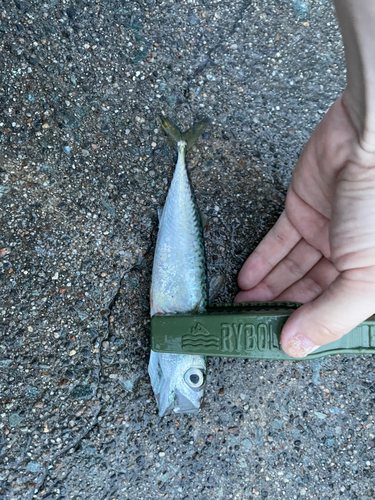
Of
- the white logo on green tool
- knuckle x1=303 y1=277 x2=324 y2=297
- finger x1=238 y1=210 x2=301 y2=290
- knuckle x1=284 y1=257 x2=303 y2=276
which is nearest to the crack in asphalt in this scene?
the white logo on green tool

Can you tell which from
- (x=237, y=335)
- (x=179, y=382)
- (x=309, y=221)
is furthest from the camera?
(x=309, y=221)

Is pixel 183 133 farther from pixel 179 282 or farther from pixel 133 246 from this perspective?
pixel 179 282

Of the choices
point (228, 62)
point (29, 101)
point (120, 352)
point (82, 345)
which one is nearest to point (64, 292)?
point (82, 345)

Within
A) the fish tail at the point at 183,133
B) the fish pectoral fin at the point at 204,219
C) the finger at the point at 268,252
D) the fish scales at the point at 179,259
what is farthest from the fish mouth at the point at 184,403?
the fish tail at the point at 183,133

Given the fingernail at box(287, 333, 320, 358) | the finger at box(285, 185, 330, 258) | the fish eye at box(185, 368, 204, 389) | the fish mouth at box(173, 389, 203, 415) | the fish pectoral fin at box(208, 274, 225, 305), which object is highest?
the finger at box(285, 185, 330, 258)

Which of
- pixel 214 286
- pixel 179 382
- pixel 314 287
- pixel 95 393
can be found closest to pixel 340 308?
pixel 314 287

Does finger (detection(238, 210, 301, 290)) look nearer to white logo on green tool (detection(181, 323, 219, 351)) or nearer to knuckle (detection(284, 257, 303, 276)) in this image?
knuckle (detection(284, 257, 303, 276))

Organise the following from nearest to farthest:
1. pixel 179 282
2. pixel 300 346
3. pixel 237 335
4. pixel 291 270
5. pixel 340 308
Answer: pixel 340 308 → pixel 300 346 → pixel 237 335 → pixel 179 282 → pixel 291 270
